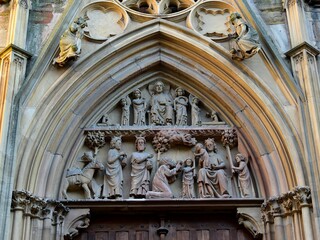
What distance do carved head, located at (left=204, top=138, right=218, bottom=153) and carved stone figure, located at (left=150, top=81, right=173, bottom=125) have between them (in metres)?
0.64

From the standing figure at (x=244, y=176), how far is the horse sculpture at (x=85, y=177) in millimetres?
1980

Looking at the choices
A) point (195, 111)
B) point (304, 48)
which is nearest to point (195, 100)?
point (195, 111)

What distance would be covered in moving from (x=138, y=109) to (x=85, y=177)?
1.40 metres

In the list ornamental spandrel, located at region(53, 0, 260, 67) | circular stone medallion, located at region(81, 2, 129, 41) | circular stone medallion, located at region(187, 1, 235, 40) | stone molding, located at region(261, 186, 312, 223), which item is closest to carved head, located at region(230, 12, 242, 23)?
ornamental spandrel, located at region(53, 0, 260, 67)

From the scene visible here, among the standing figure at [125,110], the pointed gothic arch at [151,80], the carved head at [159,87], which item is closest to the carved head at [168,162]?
the standing figure at [125,110]

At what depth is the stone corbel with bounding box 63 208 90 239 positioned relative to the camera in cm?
905

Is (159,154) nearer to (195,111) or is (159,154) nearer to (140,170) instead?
(140,170)

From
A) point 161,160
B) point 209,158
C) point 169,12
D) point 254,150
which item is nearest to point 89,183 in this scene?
point 161,160

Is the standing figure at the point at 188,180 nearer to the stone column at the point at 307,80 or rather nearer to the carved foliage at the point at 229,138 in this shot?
the carved foliage at the point at 229,138

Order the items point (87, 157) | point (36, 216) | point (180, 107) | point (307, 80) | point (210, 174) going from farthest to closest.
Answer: point (180, 107)
point (87, 157)
point (210, 174)
point (307, 80)
point (36, 216)

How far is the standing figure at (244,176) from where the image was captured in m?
9.33

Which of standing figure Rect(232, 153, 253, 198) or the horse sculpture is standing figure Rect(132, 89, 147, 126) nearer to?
the horse sculpture

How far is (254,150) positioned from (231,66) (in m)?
1.30

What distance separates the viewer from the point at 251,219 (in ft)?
30.0
